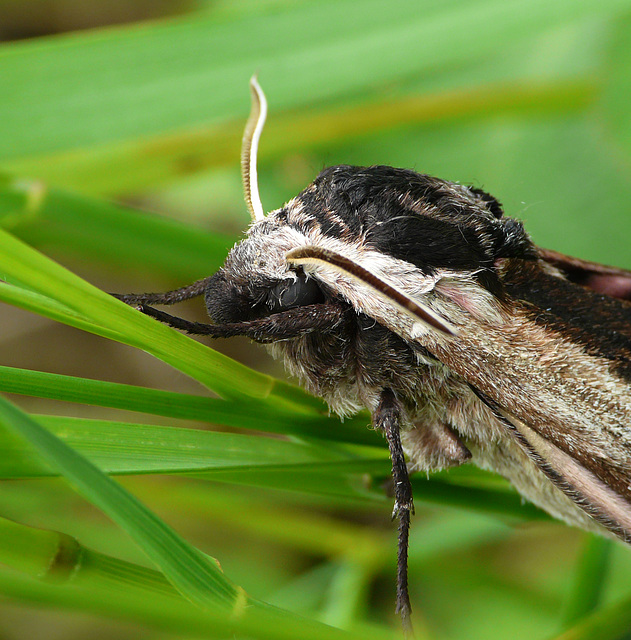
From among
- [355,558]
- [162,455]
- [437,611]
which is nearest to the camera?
[162,455]

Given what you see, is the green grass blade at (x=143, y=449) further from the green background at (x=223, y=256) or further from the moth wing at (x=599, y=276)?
the moth wing at (x=599, y=276)

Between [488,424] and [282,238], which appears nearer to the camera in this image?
[282,238]

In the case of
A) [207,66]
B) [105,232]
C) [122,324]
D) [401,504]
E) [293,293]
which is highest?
[207,66]

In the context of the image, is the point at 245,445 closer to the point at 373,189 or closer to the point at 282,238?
the point at 282,238

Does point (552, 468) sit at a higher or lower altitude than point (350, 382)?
lower

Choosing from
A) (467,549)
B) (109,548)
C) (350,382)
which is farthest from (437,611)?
(350,382)

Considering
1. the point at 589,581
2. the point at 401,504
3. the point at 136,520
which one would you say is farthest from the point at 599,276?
the point at 136,520

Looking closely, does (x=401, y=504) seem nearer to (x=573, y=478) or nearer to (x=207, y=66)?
(x=573, y=478)

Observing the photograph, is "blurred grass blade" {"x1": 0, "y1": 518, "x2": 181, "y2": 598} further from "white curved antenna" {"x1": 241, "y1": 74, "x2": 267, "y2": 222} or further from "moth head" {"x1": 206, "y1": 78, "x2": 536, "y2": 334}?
"white curved antenna" {"x1": 241, "y1": 74, "x2": 267, "y2": 222}
